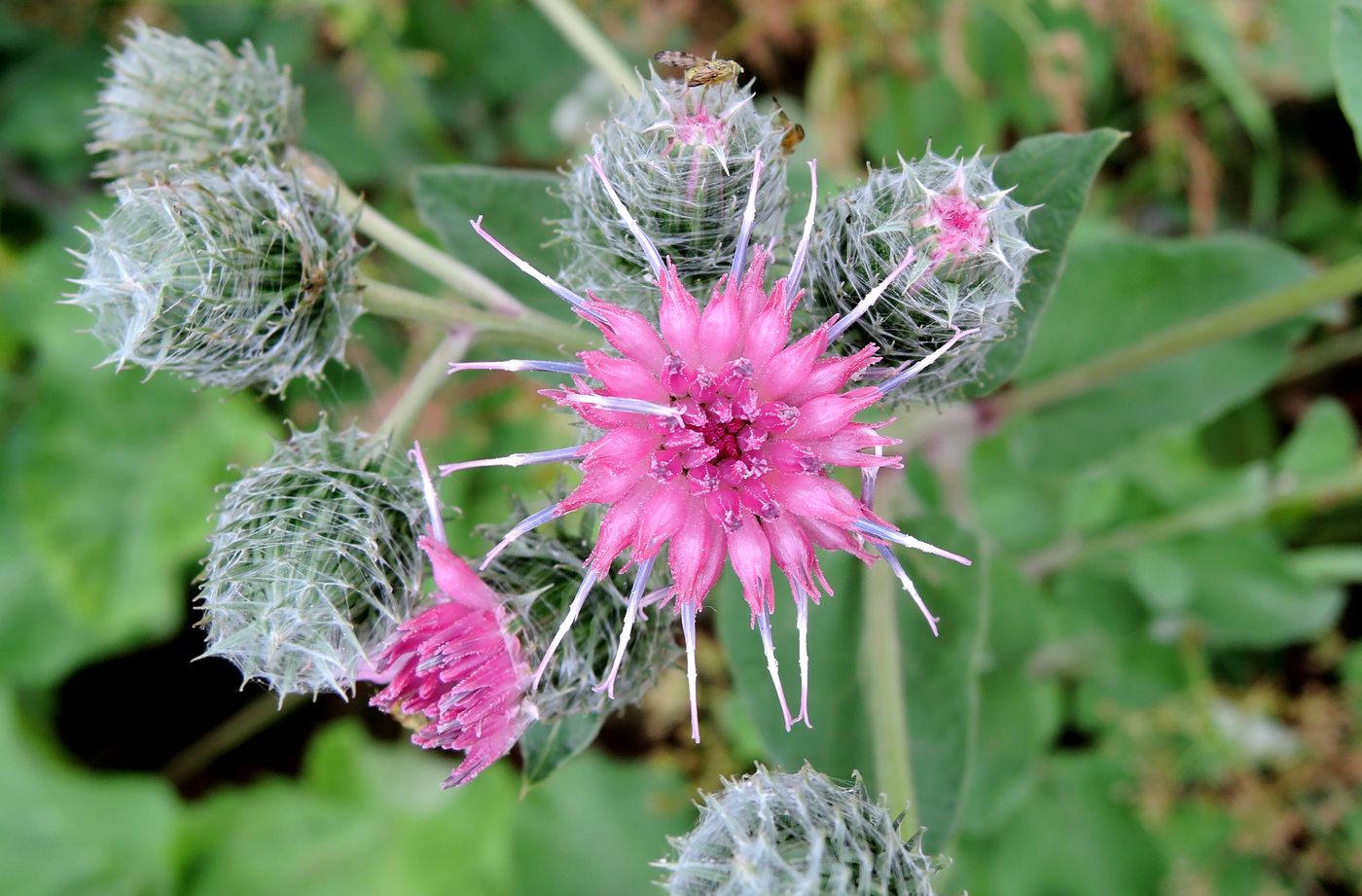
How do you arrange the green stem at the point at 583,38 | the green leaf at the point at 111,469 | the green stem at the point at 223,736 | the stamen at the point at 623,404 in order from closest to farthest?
the stamen at the point at 623,404 < the green stem at the point at 583,38 < the green leaf at the point at 111,469 < the green stem at the point at 223,736

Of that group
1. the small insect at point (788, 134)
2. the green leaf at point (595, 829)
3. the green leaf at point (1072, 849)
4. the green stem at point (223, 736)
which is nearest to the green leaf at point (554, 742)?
the small insect at point (788, 134)

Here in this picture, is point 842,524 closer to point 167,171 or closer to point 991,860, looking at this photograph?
point 167,171

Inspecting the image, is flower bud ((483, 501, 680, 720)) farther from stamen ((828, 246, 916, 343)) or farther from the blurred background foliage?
the blurred background foliage

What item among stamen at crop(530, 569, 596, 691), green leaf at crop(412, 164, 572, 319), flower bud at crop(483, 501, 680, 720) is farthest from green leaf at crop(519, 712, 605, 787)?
green leaf at crop(412, 164, 572, 319)

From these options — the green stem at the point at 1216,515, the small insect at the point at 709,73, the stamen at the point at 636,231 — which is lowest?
the stamen at the point at 636,231

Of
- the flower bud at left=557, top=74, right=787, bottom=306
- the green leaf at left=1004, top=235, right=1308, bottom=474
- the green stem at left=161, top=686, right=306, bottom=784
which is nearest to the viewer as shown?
the flower bud at left=557, top=74, right=787, bottom=306

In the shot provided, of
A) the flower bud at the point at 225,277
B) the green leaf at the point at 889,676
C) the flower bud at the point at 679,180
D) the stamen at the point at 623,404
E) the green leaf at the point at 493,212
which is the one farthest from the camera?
the green leaf at the point at 493,212

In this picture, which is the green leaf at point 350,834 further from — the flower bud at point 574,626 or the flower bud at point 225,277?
the flower bud at point 225,277
